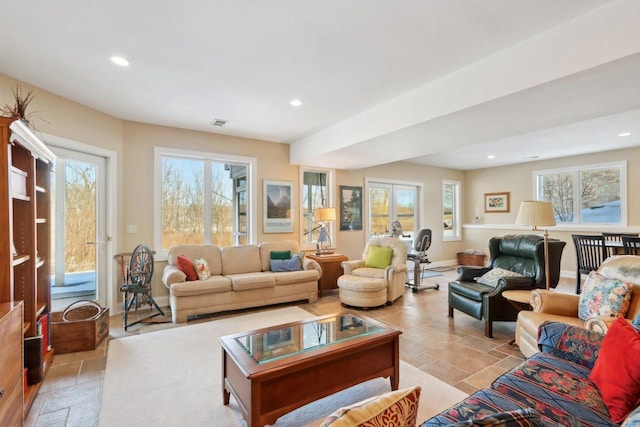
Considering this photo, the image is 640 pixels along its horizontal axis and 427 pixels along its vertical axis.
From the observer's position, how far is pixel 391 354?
2318mm

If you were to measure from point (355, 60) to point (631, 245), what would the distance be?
4.86 meters

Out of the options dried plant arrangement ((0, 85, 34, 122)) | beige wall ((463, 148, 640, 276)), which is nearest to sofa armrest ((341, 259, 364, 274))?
dried plant arrangement ((0, 85, 34, 122))

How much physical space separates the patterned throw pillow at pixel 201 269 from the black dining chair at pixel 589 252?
18.7ft

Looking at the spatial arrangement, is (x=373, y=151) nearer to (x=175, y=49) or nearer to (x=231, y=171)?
(x=231, y=171)

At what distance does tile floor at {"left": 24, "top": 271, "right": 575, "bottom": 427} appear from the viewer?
2.17 m

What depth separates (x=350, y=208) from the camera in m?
6.58

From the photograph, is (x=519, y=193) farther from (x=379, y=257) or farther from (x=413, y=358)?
(x=413, y=358)

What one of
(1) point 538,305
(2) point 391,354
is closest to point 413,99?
(1) point 538,305

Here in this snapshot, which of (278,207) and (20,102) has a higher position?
(20,102)

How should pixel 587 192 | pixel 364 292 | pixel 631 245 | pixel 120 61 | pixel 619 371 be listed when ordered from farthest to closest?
pixel 587 192 < pixel 631 245 < pixel 364 292 < pixel 120 61 < pixel 619 371

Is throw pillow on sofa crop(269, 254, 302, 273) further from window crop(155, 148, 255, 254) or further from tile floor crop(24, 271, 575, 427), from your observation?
window crop(155, 148, 255, 254)

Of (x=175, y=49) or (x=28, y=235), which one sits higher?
(x=175, y=49)

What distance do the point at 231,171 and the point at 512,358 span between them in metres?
4.71

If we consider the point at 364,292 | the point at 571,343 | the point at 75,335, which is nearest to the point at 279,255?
the point at 364,292
